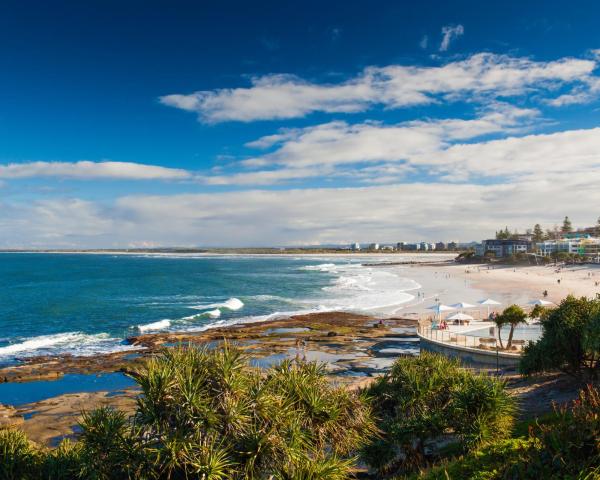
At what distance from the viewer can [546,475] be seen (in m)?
8.66

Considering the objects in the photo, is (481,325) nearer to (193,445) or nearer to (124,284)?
(193,445)

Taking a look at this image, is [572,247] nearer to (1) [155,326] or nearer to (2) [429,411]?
(1) [155,326]

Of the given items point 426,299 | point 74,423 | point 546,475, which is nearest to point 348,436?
point 546,475

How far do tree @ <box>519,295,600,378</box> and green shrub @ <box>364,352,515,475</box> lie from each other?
20.1 feet

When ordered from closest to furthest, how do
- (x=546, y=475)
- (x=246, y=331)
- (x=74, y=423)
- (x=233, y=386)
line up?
(x=546, y=475)
(x=233, y=386)
(x=74, y=423)
(x=246, y=331)

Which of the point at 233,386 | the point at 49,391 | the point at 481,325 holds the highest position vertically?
the point at 233,386

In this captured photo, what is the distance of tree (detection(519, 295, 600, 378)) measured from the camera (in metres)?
18.6

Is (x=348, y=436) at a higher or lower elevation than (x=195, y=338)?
higher

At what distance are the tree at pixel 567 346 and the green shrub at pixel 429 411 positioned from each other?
613 cm

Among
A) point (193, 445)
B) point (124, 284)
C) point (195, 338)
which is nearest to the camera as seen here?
point (193, 445)

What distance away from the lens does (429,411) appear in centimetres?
1397

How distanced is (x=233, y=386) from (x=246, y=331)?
35675 mm

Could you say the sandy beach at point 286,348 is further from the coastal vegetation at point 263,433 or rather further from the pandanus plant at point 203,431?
the pandanus plant at point 203,431

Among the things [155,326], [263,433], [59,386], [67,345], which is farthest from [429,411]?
[155,326]
